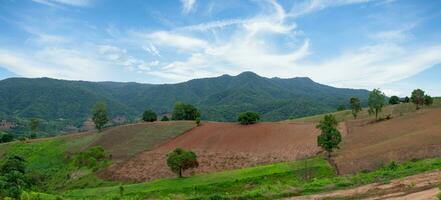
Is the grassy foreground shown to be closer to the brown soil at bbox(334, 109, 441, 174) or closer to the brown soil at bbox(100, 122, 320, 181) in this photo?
the brown soil at bbox(334, 109, 441, 174)

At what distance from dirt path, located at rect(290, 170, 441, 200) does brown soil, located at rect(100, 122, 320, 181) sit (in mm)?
30308

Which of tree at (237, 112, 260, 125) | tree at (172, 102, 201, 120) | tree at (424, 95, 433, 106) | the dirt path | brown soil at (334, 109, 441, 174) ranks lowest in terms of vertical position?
the dirt path

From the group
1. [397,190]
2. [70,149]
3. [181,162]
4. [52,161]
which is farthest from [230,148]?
[397,190]

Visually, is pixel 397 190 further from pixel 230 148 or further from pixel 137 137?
pixel 137 137

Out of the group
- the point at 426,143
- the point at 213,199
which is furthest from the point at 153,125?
Result: the point at 213,199

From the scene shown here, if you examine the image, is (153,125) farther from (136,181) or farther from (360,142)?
(360,142)

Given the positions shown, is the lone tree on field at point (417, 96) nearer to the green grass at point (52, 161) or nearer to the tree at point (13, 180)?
the green grass at point (52, 161)

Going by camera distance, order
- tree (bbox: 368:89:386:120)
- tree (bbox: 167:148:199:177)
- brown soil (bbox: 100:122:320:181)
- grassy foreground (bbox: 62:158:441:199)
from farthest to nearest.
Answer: tree (bbox: 368:89:386:120) < brown soil (bbox: 100:122:320:181) < tree (bbox: 167:148:199:177) < grassy foreground (bbox: 62:158:441:199)

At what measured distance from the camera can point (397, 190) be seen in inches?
1250

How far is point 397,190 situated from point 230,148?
49.2 metres

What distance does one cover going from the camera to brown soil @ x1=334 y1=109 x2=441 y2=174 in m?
53.0

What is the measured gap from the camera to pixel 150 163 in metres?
76.2

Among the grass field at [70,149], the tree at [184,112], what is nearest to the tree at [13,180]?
the grass field at [70,149]

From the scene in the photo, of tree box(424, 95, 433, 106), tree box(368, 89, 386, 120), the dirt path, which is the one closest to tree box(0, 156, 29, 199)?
the dirt path
